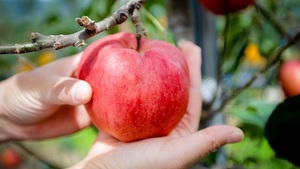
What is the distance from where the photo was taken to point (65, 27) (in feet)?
4.40

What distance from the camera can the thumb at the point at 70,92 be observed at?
66 cm

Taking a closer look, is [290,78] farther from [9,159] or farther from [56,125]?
[9,159]

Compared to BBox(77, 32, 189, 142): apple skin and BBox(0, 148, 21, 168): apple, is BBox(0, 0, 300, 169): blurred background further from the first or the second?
BBox(0, 148, 21, 168): apple

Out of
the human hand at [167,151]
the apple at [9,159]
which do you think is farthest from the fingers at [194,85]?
the apple at [9,159]

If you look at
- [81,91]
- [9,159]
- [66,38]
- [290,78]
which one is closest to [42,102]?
[81,91]

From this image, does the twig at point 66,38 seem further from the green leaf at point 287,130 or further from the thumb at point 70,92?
the green leaf at point 287,130

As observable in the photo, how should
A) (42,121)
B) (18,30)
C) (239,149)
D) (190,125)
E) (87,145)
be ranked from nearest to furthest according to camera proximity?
(190,125) < (42,121) < (239,149) < (18,30) < (87,145)

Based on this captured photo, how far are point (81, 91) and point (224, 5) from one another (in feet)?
1.35

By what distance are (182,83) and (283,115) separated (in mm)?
197

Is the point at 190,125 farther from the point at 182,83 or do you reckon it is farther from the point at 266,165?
the point at 266,165

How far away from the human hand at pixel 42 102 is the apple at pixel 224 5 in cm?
29

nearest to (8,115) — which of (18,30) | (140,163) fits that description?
(140,163)

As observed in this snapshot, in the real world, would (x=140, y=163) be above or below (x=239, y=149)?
above

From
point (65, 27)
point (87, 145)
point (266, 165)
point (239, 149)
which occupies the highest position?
point (65, 27)
